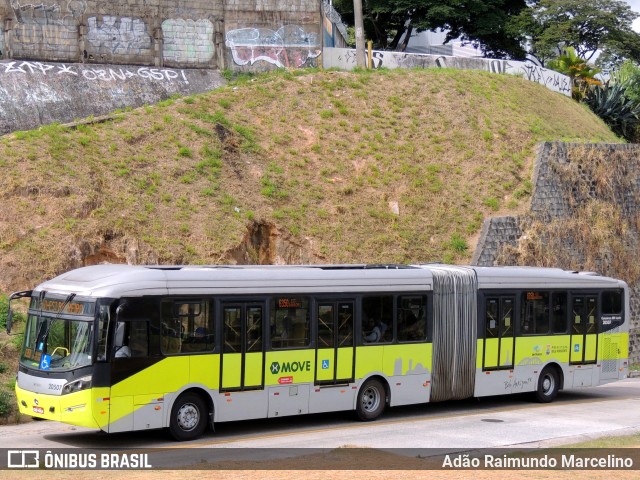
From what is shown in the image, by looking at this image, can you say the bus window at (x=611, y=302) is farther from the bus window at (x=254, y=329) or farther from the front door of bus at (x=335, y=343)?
the bus window at (x=254, y=329)

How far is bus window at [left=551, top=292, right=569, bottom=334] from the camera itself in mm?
21594

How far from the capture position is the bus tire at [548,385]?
21562 millimetres

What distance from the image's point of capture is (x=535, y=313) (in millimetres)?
21203

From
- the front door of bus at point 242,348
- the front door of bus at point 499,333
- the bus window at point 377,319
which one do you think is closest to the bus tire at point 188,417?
the front door of bus at point 242,348

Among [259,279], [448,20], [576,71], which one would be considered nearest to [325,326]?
[259,279]

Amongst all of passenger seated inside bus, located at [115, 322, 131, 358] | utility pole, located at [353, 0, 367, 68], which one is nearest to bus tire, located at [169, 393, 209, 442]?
passenger seated inside bus, located at [115, 322, 131, 358]

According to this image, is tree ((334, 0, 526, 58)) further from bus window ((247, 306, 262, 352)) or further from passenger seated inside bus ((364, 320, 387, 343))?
bus window ((247, 306, 262, 352))

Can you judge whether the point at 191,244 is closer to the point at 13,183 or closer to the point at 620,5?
the point at 13,183

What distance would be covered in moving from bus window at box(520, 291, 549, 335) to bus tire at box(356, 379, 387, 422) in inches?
165

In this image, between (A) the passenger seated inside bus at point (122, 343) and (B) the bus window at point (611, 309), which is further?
(B) the bus window at point (611, 309)

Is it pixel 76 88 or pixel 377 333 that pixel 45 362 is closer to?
pixel 377 333

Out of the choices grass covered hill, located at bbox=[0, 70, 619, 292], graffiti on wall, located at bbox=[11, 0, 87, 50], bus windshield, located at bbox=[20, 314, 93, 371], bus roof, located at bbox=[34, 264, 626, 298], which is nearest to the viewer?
bus windshield, located at bbox=[20, 314, 93, 371]

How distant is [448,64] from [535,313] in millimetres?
22027

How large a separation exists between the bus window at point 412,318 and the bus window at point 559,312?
4067 mm
